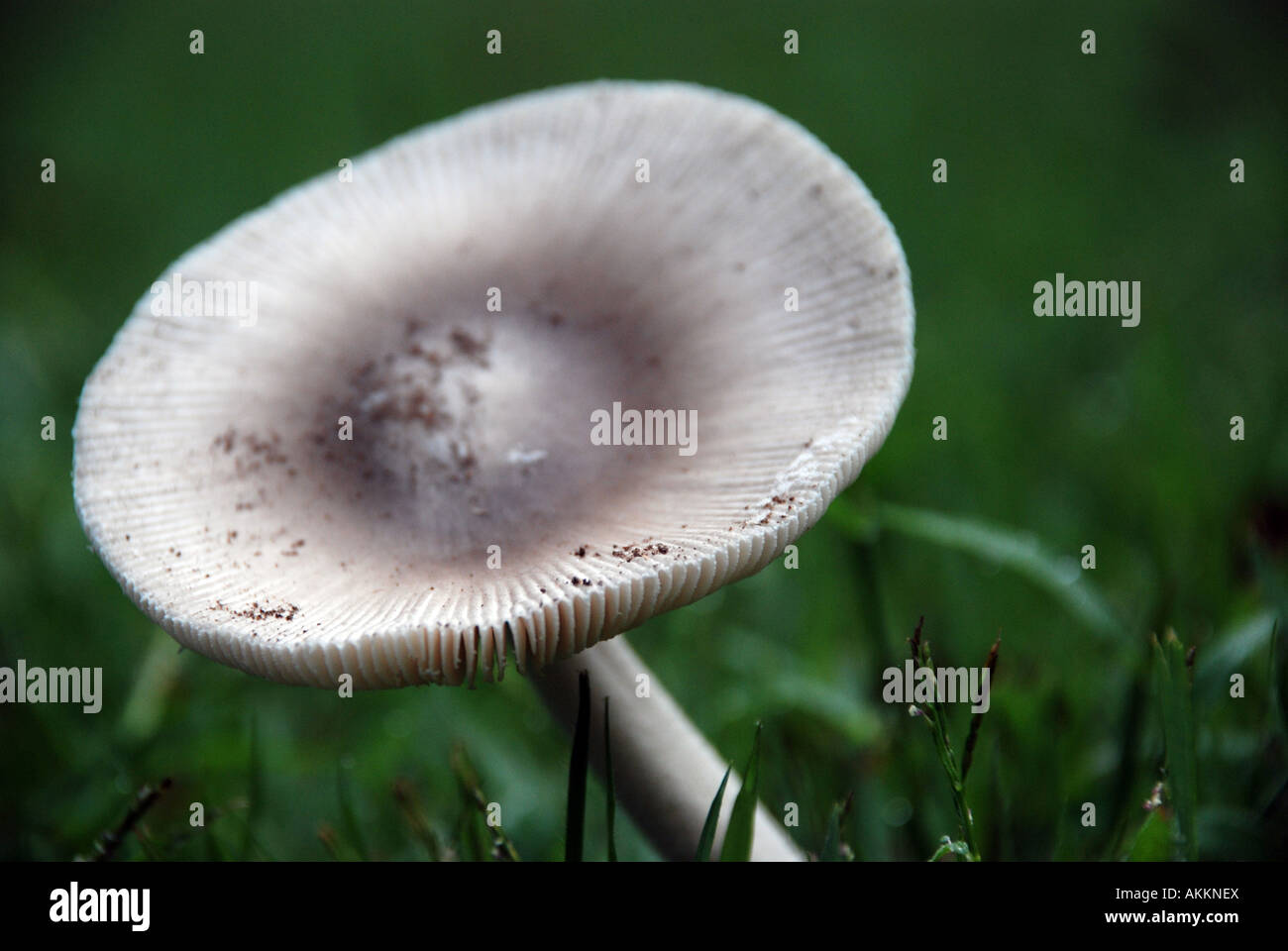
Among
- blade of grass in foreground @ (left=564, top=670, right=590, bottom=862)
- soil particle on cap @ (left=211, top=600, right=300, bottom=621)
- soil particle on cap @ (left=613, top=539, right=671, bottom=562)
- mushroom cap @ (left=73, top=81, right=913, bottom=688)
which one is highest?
mushroom cap @ (left=73, top=81, right=913, bottom=688)

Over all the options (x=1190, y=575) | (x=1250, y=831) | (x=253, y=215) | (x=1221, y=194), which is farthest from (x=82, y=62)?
(x=1250, y=831)

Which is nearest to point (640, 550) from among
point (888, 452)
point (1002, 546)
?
point (1002, 546)

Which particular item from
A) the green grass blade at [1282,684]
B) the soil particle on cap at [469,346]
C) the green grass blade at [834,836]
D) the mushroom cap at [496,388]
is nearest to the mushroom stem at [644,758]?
the green grass blade at [834,836]

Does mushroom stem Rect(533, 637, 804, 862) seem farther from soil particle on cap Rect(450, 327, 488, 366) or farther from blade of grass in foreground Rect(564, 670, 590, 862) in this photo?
soil particle on cap Rect(450, 327, 488, 366)

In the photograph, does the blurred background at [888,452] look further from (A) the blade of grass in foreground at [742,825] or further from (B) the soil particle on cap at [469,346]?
(B) the soil particle on cap at [469,346]

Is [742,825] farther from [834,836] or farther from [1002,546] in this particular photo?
[1002,546]

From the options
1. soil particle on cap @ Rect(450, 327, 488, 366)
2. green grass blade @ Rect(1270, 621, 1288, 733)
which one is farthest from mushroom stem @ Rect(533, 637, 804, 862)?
green grass blade @ Rect(1270, 621, 1288, 733)
